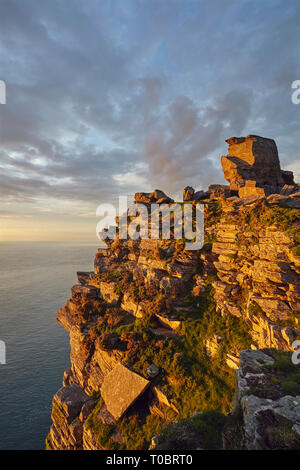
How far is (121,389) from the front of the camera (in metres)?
21.0

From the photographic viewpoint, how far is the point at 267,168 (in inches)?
1603

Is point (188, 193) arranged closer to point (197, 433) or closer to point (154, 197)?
point (154, 197)

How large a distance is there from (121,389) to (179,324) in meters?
8.83

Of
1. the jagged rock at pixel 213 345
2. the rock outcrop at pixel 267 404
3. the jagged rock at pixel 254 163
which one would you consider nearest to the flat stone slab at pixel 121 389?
the jagged rock at pixel 213 345

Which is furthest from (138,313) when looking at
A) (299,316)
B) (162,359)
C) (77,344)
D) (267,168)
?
(267,168)

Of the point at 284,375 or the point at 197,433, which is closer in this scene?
the point at 197,433

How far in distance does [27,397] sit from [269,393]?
62.6m

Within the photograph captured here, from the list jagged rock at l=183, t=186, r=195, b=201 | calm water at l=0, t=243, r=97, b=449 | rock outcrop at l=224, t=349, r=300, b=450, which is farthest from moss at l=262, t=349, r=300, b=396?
calm water at l=0, t=243, r=97, b=449

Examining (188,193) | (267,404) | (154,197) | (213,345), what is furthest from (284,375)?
(154,197)

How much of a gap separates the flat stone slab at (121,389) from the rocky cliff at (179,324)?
0.09 metres

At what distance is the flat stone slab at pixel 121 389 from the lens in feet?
65.3

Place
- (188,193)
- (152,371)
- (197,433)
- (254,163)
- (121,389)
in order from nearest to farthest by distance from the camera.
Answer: (197,433), (152,371), (121,389), (254,163), (188,193)
